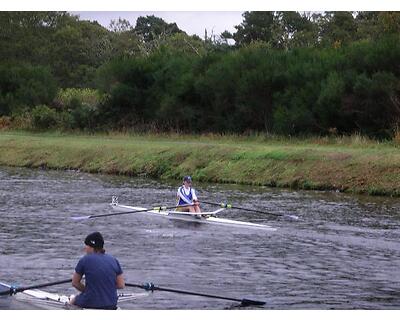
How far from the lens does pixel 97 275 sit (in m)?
15.6

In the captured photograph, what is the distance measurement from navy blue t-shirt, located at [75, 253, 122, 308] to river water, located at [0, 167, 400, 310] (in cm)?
244

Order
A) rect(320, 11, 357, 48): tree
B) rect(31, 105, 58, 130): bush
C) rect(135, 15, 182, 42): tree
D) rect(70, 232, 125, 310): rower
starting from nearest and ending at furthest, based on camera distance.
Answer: rect(70, 232, 125, 310): rower, rect(31, 105, 58, 130): bush, rect(320, 11, 357, 48): tree, rect(135, 15, 182, 42): tree

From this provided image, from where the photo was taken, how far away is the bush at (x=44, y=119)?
240 feet

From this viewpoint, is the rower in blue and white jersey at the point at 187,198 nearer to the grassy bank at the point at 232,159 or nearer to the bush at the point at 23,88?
the grassy bank at the point at 232,159

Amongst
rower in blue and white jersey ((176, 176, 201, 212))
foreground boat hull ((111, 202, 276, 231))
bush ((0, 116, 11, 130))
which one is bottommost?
foreground boat hull ((111, 202, 276, 231))

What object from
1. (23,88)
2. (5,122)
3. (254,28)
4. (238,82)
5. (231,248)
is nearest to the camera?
(231,248)

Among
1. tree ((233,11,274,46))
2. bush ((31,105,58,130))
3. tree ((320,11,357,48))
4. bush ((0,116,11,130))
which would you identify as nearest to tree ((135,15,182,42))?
tree ((233,11,274,46))

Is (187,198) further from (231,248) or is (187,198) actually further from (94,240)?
(94,240)

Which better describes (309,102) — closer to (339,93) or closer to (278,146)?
(339,93)

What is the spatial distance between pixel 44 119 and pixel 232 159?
29418 millimetres

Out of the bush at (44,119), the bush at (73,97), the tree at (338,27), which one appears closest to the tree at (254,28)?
the tree at (338,27)

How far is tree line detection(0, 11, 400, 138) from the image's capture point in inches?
2165

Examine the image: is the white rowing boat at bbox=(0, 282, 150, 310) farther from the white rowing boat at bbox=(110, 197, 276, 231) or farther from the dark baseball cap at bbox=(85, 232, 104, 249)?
the white rowing boat at bbox=(110, 197, 276, 231)

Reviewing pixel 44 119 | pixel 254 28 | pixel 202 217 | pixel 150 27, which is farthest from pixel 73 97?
pixel 202 217
